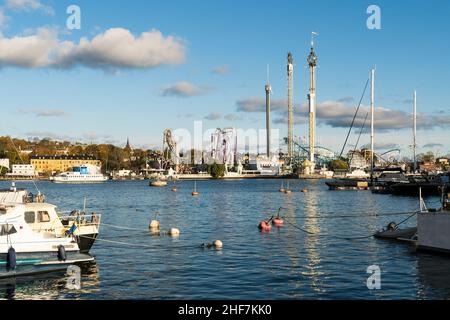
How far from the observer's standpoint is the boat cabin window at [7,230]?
27.9 m

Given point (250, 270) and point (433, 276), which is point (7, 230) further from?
point (433, 276)

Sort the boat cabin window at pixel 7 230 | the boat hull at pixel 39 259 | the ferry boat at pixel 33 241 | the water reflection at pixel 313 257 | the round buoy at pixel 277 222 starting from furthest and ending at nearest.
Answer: the round buoy at pixel 277 222 → the boat cabin window at pixel 7 230 → the ferry boat at pixel 33 241 → the water reflection at pixel 313 257 → the boat hull at pixel 39 259

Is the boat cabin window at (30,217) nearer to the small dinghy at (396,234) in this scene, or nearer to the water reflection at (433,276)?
the water reflection at (433,276)

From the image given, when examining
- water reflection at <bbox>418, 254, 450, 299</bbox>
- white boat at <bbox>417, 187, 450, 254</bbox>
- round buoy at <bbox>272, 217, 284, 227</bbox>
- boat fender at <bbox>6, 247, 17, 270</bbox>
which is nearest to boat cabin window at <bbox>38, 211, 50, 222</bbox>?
boat fender at <bbox>6, 247, 17, 270</bbox>

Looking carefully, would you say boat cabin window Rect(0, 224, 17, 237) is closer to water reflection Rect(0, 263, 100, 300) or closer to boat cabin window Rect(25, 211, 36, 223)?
boat cabin window Rect(25, 211, 36, 223)

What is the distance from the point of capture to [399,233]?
137 ft

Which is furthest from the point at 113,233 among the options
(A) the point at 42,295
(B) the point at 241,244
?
(A) the point at 42,295

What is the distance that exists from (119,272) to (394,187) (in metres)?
103

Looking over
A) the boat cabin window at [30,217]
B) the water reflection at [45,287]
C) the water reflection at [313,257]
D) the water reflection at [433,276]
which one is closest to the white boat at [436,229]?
the water reflection at [433,276]

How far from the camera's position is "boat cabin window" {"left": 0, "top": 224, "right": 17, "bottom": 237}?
27.9 meters

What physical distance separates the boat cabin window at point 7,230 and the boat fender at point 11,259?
1.41 meters

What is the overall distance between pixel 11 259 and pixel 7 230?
1895mm
